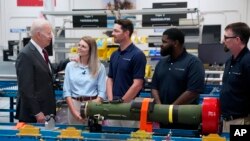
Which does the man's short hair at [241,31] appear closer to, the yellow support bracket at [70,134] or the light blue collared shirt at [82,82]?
the light blue collared shirt at [82,82]

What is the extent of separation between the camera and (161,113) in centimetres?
200

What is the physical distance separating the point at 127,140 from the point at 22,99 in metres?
1.30

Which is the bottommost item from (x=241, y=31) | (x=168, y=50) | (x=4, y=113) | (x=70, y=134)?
(x=4, y=113)

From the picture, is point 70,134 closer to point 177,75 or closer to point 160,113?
point 160,113

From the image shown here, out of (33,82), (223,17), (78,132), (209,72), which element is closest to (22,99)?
(33,82)

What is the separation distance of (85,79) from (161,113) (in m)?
1.18

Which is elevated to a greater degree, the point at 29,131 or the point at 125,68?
the point at 125,68

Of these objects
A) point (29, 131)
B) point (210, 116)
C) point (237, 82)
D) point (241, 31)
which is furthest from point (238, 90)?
point (29, 131)

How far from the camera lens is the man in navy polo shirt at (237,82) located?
8.47 feet

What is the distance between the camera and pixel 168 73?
2938mm

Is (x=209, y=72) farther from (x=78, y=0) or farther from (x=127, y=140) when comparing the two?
(x=78, y=0)

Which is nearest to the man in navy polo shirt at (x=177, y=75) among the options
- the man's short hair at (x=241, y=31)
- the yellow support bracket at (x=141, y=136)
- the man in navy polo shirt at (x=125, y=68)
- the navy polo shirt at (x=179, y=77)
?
the navy polo shirt at (x=179, y=77)

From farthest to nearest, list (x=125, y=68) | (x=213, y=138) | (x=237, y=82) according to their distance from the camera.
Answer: (x=125, y=68)
(x=237, y=82)
(x=213, y=138)

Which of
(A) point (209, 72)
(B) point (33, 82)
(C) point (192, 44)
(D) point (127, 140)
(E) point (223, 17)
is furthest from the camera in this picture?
(E) point (223, 17)
